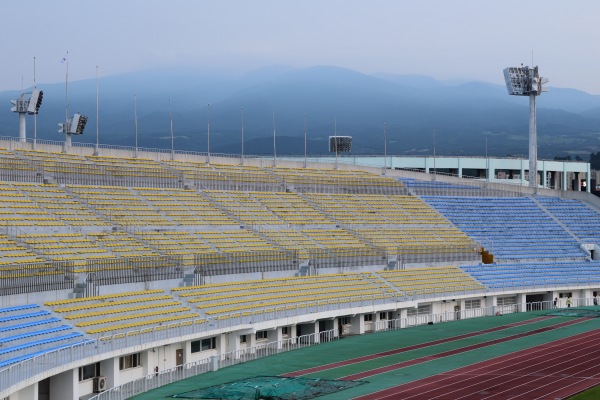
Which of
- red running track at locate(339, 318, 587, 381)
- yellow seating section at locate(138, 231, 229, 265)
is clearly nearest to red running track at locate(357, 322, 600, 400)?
red running track at locate(339, 318, 587, 381)

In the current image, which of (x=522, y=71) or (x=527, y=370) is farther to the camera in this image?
(x=522, y=71)

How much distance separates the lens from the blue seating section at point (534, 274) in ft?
230

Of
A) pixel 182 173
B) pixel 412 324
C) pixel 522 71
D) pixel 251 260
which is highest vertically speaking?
pixel 522 71

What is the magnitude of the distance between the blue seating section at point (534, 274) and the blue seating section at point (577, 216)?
198 inches

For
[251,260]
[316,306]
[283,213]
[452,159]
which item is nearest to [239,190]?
[283,213]

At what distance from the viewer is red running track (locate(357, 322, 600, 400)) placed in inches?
1474

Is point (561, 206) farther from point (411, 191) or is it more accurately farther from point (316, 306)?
point (316, 306)

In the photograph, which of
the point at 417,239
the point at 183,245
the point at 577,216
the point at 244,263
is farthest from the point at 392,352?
the point at 577,216

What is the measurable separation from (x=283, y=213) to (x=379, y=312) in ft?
38.3

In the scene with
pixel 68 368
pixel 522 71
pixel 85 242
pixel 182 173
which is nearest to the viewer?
pixel 68 368

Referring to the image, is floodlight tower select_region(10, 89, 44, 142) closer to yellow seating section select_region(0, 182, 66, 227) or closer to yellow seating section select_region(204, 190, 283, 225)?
yellow seating section select_region(204, 190, 283, 225)

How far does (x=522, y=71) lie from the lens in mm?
92250

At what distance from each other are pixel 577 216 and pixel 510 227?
7995mm

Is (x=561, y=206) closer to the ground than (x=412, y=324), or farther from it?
farther from it
